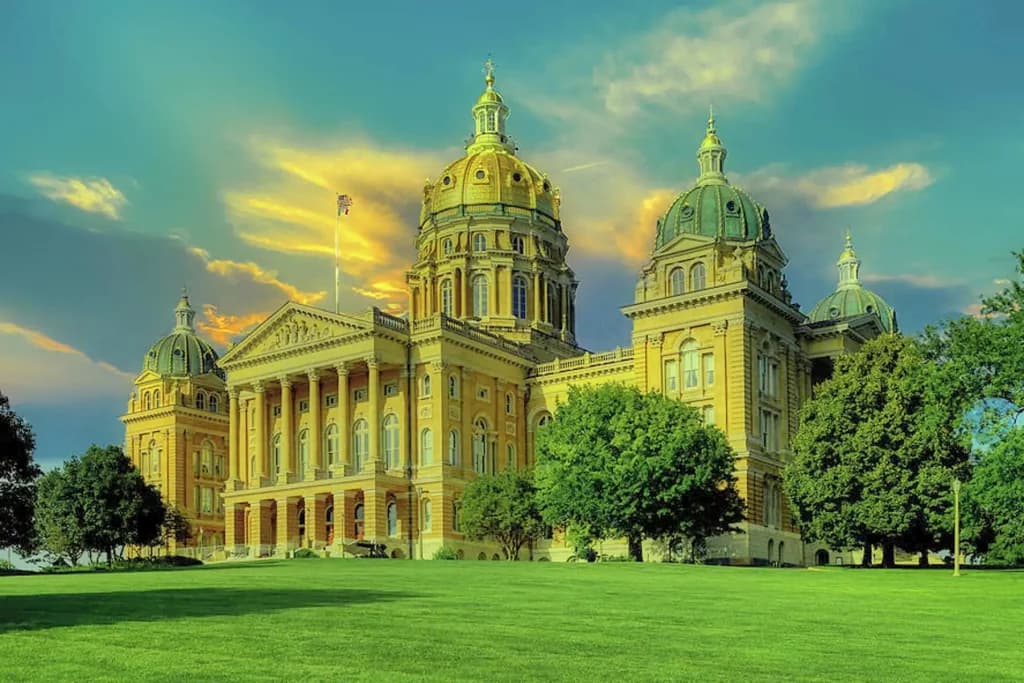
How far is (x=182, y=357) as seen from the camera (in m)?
134

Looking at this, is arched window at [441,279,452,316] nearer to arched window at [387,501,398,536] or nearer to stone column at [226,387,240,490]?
stone column at [226,387,240,490]

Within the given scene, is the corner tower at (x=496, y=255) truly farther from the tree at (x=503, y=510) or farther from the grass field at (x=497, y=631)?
the grass field at (x=497, y=631)

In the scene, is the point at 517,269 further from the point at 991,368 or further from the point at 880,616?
the point at 880,616

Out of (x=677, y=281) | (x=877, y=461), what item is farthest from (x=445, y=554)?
(x=877, y=461)

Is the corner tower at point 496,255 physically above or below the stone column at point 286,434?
above

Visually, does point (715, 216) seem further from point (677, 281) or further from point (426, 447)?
point (426, 447)

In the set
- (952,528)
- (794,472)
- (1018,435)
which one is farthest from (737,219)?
(1018,435)

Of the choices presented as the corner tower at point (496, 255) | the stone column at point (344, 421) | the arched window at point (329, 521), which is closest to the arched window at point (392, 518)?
the stone column at point (344, 421)

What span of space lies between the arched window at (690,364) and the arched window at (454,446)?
19211 mm

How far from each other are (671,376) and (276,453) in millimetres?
35659

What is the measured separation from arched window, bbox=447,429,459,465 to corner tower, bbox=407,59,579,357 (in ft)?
58.2

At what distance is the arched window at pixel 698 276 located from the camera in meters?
86.6

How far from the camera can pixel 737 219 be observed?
289 feet

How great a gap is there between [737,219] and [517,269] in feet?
104
